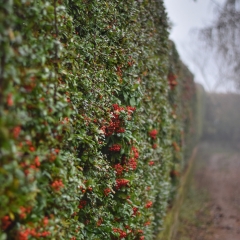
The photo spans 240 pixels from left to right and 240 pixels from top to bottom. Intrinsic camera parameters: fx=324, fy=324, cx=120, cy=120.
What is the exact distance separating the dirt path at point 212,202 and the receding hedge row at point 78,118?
11.3ft

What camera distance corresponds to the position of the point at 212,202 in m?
9.96

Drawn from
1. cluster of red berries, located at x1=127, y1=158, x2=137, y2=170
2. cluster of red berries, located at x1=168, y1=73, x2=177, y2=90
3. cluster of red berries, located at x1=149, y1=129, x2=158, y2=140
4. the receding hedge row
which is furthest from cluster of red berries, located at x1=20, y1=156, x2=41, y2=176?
cluster of red berries, located at x1=168, y1=73, x2=177, y2=90

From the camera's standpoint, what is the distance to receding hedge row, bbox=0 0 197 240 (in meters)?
1.74

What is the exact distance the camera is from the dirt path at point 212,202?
762 cm

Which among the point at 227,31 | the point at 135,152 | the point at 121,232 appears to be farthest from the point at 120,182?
the point at 227,31

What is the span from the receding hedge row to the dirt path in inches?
136

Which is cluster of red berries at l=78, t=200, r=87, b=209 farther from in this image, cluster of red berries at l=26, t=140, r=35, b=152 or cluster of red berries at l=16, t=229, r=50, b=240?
cluster of red berries at l=26, t=140, r=35, b=152

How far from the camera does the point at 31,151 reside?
191cm

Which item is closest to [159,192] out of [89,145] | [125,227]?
[125,227]

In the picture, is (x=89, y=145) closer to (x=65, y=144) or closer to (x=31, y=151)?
(x=65, y=144)

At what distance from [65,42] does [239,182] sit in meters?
11.1

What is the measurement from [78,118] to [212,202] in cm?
832

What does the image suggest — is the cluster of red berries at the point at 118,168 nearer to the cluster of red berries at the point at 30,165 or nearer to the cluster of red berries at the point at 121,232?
the cluster of red berries at the point at 121,232

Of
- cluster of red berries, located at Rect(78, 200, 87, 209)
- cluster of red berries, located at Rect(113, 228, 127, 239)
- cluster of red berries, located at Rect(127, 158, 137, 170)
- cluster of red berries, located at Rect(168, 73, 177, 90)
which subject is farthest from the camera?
cluster of red berries, located at Rect(168, 73, 177, 90)
